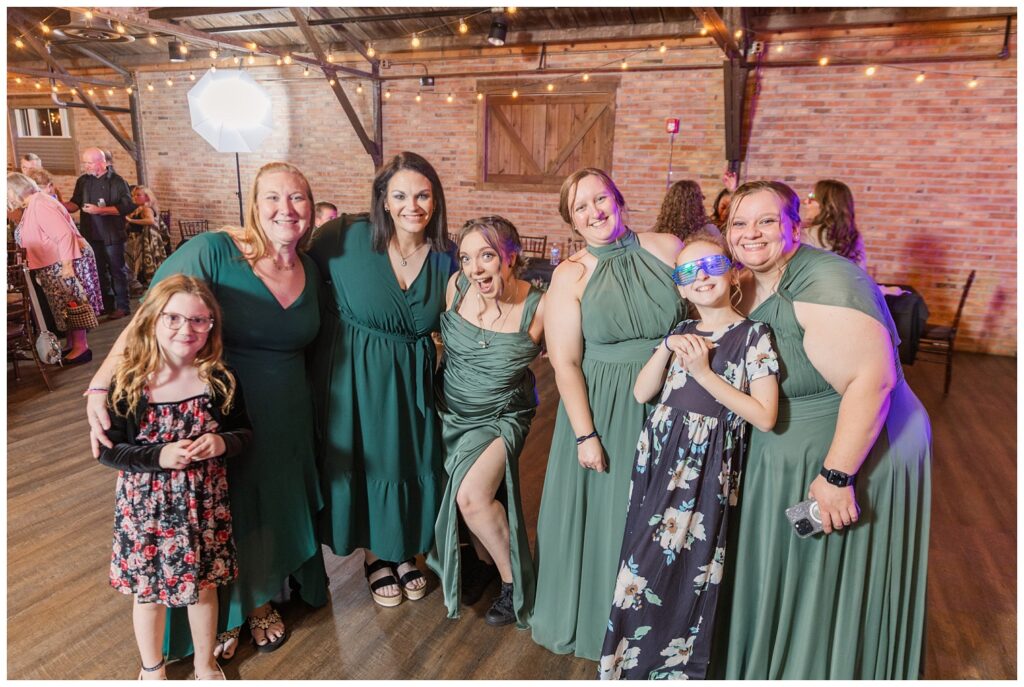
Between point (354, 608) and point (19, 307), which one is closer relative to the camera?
point (354, 608)

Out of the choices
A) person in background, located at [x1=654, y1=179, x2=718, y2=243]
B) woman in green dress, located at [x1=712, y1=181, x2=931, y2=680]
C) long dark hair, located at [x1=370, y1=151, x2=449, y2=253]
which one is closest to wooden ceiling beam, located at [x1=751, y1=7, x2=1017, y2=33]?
person in background, located at [x1=654, y1=179, x2=718, y2=243]

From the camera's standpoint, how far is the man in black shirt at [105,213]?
7.07 metres

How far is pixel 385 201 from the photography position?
218cm

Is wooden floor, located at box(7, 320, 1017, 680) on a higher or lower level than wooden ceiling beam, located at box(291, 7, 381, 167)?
lower

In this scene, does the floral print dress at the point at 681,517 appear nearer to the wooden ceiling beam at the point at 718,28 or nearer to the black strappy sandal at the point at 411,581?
the black strappy sandal at the point at 411,581

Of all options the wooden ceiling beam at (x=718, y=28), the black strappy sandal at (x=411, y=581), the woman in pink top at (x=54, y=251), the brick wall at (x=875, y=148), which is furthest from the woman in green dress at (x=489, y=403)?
the brick wall at (x=875, y=148)

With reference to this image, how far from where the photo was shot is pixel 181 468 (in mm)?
1754

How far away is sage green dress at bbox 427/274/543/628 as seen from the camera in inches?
87.3

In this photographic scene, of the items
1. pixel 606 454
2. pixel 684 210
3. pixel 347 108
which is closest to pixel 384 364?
pixel 606 454

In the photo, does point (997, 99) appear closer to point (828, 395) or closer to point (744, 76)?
point (744, 76)

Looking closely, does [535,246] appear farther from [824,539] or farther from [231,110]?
[824,539]

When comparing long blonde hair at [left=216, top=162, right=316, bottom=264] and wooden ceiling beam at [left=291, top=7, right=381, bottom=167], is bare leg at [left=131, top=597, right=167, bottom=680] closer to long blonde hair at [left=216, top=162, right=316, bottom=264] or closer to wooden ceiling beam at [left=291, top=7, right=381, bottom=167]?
long blonde hair at [left=216, top=162, right=316, bottom=264]

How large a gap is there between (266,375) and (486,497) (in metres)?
0.84

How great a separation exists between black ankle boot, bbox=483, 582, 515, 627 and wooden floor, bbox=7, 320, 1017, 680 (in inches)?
1.4
